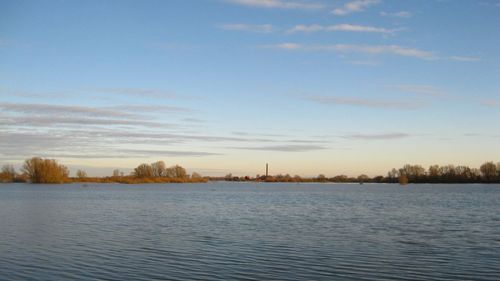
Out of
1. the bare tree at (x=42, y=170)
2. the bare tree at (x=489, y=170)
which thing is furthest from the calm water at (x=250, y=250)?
the bare tree at (x=489, y=170)

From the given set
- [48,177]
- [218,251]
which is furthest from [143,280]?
[48,177]

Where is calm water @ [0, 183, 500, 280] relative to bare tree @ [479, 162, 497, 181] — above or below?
below

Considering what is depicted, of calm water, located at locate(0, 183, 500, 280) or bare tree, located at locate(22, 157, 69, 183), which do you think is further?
bare tree, located at locate(22, 157, 69, 183)

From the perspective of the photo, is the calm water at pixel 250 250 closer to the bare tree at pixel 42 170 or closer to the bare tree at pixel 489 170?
the bare tree at pixel 42 170

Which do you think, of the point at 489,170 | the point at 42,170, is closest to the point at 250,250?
the point at 42,170

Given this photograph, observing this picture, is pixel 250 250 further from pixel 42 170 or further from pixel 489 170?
pixel 489 170

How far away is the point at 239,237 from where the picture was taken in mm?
24266

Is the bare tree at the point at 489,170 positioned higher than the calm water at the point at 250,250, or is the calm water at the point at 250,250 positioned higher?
the bare tree at the point at 489,170

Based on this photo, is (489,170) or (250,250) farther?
(489,170)

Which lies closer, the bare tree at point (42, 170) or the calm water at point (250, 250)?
the calm water at point (250, 250)

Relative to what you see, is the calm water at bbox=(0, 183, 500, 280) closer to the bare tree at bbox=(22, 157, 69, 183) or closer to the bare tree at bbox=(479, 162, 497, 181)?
the bare tree at bbox=(22, 157, 69, 183)

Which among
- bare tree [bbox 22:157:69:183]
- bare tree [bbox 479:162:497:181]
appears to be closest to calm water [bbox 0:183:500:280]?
bare tree [bbox 22:157:69:183]

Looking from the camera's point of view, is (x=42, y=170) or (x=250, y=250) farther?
Answer: (x=42, y=170)

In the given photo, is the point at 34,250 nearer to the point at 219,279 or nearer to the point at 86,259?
the point at 86,259
